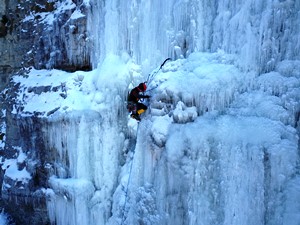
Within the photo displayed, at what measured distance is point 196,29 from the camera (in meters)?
4.65

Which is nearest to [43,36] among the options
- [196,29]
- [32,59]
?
[32,59]

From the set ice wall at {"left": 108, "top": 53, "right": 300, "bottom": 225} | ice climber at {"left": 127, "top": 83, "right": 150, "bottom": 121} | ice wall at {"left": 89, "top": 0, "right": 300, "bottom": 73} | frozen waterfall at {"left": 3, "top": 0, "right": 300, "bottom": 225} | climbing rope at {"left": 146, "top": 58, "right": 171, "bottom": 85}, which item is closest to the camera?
ice wall at {"left": 108, "top": 53, "right": 300, "bottom": 225}

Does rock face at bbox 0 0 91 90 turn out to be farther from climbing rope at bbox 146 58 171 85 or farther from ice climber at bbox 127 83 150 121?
ice climber at bbox 127 83 150 121

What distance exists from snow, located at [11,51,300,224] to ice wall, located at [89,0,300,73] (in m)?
0.22

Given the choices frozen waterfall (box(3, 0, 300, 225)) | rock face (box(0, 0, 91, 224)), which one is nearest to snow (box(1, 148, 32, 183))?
rock face (box(0, 0, 91, 224))

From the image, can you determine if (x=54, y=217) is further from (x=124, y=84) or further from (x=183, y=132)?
(x=183, y=132)

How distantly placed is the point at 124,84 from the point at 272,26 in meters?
2.68

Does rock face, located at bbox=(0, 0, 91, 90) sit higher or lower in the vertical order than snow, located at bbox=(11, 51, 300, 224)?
higher

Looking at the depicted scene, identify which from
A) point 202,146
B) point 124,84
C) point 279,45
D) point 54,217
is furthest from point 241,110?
point 54,217

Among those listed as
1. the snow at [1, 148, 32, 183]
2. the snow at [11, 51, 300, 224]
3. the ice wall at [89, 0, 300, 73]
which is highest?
the ice wall at [89, 0, 300, 73]

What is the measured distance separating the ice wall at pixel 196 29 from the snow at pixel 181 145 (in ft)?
0.72

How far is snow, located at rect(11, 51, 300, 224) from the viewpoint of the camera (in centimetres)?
364

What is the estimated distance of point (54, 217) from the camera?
587 centimetres

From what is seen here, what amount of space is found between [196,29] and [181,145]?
6.47 ft
